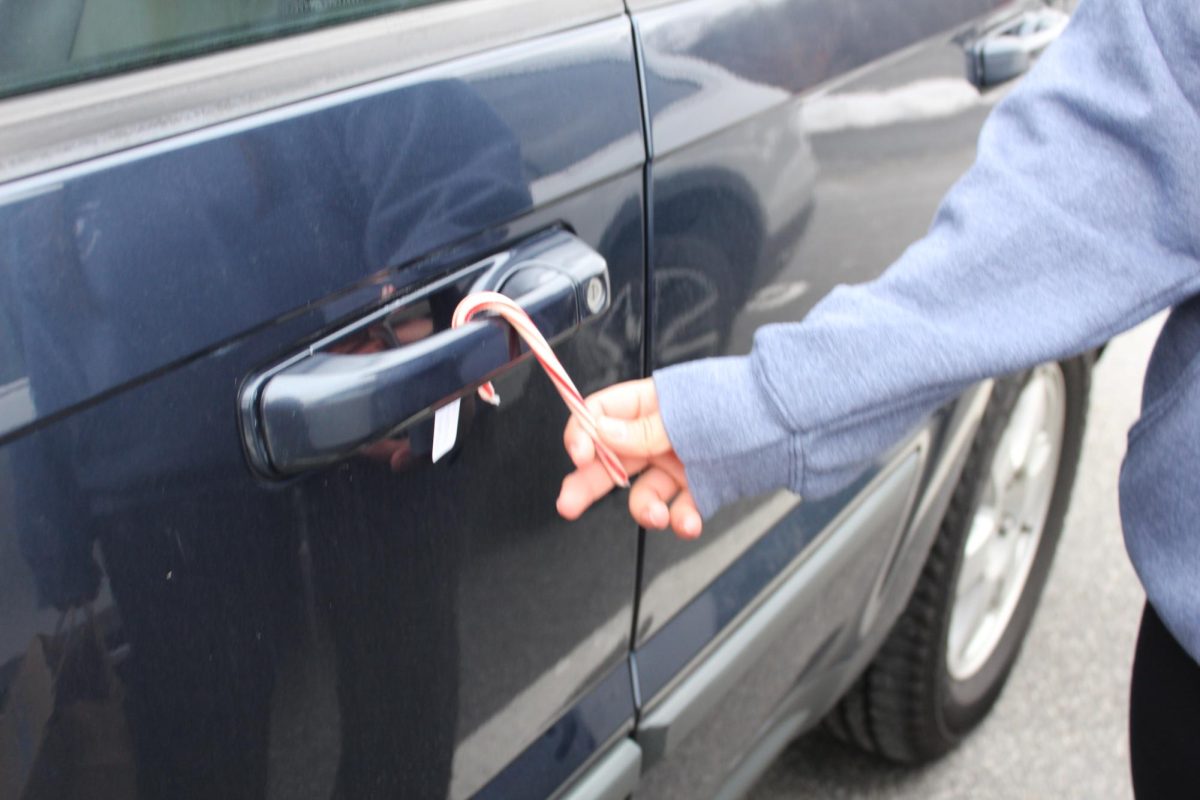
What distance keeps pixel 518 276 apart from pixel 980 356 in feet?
1.24

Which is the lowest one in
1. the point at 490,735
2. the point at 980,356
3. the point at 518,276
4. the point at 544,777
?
the point at 544,777

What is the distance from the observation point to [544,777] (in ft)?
3.90

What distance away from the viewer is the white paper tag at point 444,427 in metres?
0.91

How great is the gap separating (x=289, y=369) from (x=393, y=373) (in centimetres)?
7

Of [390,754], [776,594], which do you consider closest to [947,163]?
[776,594]

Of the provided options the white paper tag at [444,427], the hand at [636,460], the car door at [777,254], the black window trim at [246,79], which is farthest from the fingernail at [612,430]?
the black window trim at [246,79]

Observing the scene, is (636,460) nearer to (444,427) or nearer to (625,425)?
(625,425)

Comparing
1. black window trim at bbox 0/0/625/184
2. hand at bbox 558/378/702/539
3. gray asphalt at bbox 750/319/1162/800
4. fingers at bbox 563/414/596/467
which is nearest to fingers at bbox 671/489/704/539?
hand at bbox 558/378/702/539

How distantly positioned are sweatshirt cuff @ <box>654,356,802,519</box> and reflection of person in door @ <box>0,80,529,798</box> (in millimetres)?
203

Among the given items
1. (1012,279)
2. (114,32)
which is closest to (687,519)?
(1012,279)

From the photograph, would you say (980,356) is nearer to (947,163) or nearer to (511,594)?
(511,594)

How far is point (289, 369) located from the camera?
0.82 meters

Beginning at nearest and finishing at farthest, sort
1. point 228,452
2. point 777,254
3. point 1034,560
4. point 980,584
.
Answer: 1. point 228,452
2. point 777,254
3. point 980,584
4. point 1034,560

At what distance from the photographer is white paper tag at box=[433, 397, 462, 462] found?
91 centimetres
